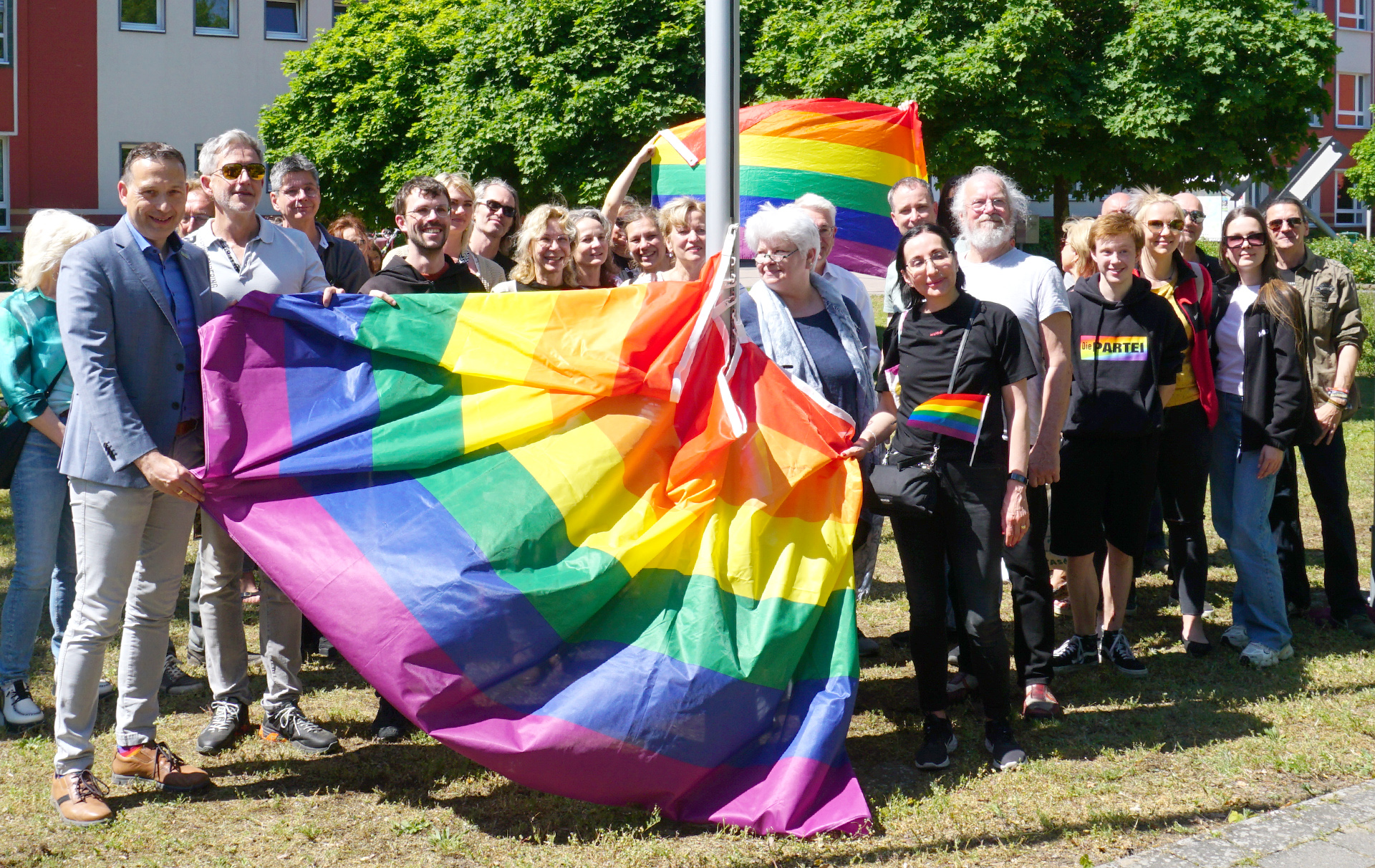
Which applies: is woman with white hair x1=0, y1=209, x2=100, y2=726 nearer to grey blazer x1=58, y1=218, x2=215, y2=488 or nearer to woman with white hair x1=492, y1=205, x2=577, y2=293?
grey blazer x1=58, y1=218, x2=215, y2=488

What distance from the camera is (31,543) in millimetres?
5070

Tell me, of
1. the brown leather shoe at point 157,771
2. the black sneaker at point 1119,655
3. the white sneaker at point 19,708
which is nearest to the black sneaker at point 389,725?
the brown leather shoe at point 157,771

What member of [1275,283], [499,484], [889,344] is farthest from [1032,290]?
[499,484]

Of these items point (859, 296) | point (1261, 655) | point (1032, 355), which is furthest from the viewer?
point (1261, 655)

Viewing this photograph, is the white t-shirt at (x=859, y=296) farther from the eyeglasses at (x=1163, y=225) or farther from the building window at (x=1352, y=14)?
the building window at (x=1352, y=14)

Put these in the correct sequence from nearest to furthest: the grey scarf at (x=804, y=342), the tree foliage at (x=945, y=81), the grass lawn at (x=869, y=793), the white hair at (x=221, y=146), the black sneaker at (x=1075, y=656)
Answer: the grass lawn at (x=869, y=793) → the grey scarf at (x=804, y=342) → the white hair at (x=221, y=146) → the black sneaker at (x=1075, y=656) → the tree foliage at (x=945, y=81)

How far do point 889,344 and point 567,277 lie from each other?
1412mm

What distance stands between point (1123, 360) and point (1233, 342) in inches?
33.9

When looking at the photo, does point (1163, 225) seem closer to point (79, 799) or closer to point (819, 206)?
point (819, 206)

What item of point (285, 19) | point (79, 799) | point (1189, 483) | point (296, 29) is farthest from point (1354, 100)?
point (79, 799)

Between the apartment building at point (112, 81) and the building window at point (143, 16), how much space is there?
0.08 ft

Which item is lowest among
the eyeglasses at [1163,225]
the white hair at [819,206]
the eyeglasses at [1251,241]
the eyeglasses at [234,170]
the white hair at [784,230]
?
the white hair at [784,230]

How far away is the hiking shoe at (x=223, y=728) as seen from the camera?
187 inches

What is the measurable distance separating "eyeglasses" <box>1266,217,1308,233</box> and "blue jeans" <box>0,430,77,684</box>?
541 cm
